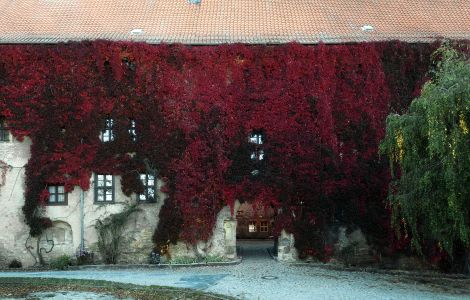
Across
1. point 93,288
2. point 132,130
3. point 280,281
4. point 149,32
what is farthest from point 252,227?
point 93,288

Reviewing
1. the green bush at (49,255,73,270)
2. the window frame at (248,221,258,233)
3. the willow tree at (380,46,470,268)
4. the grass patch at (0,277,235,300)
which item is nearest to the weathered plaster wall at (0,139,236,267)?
the green bush at (49,255,73,270)

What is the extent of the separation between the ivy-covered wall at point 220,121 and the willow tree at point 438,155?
4914mm

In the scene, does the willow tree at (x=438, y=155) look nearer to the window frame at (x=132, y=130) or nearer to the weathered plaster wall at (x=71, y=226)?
the weathered plaster wall at (x=71, y=226)

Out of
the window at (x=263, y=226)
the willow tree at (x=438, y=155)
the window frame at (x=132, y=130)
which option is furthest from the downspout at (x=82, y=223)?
the window at (x=263, y=226)

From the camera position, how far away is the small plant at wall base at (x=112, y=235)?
63.5 ft

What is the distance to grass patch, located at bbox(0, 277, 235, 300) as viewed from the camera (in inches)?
533

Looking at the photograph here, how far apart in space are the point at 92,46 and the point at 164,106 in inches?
141

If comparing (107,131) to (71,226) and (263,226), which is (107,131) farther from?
(263,226)

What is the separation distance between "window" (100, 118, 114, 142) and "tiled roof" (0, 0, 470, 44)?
Answer: 129 inches

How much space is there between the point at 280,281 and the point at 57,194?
370 inches

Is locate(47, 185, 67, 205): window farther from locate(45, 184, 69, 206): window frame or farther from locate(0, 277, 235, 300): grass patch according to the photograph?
locate(0, 277, 235, 300): grass patch

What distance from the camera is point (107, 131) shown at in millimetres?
20188

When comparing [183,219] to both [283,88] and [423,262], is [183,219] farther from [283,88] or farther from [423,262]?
[423,262]

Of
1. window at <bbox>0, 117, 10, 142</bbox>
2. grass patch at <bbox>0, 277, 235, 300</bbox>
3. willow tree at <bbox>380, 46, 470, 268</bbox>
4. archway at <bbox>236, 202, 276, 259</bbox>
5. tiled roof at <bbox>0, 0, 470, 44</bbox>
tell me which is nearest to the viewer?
willow tree at <bbox>380, 46, 470, 268</bbox>
